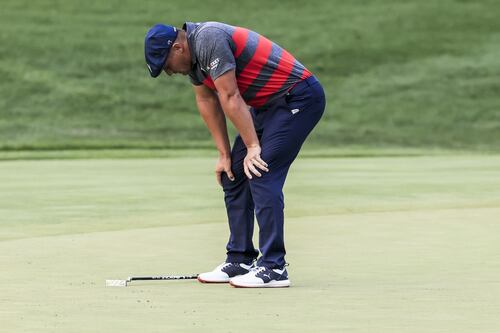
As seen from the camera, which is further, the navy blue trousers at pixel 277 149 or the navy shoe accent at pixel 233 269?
the navy shoe accent at pixel 233 269

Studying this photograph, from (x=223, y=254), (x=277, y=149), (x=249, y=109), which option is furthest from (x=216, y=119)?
(x=223, y=254)

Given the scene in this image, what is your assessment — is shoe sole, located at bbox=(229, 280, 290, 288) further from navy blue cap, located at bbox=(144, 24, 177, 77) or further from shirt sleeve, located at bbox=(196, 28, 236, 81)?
navy blue cap, located at bbox=(144, 24, 177, 77)

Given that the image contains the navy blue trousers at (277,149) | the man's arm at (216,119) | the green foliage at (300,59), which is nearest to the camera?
the navy blue trousers at (277,149)

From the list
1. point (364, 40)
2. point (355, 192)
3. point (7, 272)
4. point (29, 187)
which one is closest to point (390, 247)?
point (7, 272)

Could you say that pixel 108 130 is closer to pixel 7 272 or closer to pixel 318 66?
pixel 318 66

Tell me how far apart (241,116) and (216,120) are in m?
0.43

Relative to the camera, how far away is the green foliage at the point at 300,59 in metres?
27.3

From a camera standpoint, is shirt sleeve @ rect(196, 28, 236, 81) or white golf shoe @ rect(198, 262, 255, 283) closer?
shirt sleeve @ rect(196, 28, 236, 81)

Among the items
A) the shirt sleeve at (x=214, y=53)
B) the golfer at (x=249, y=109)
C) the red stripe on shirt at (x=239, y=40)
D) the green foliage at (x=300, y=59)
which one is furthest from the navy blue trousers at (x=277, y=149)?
the green foliage at (x=300, y=59)

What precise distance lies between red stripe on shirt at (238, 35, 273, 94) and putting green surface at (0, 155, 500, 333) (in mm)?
1102

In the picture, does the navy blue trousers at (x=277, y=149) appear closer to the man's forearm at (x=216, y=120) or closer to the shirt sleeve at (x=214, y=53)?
the man's forearm at (x=216, y=120)

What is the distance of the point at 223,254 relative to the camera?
26.3 ft

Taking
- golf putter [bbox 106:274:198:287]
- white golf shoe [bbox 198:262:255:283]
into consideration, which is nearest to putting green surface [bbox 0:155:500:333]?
golf putter [bbox 106:274:198:287]

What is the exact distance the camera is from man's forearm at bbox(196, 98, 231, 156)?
6797mm
